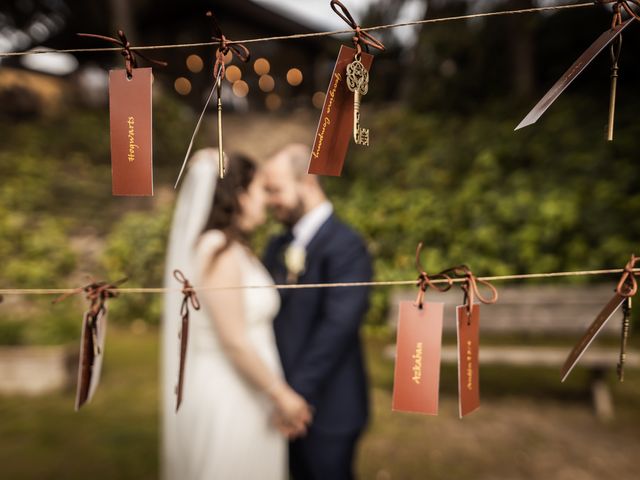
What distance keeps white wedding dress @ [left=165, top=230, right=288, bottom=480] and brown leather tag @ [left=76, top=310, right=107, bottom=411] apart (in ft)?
2.57

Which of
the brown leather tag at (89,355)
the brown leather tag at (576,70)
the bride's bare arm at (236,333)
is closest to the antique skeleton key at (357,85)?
the brown leather tag at (576,70)

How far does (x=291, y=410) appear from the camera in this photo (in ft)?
6.47

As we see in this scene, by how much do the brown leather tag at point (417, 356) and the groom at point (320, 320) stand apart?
0.96m

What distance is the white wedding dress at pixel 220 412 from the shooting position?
2.01 metres

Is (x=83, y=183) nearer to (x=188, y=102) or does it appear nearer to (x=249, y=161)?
(x=249, y=161)

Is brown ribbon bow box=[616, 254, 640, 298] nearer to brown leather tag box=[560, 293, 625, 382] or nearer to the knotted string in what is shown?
brown leather tag box=[560, 293, 625, 382]

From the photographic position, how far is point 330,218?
7.29 ft

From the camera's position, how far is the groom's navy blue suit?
80.4 inches

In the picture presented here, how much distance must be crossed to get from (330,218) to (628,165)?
6181 mm

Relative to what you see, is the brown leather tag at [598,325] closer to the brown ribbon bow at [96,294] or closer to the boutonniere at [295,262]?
the brown ribbon bow at [96,294]

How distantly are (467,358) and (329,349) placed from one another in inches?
40.2

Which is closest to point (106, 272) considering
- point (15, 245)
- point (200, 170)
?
point (15, 245)

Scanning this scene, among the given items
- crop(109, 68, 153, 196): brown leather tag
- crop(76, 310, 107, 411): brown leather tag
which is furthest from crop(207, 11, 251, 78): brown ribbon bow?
crop(76, 310, 107, 411): brown leather tag

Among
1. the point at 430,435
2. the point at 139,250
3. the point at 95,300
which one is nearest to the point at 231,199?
the point at 95,300
